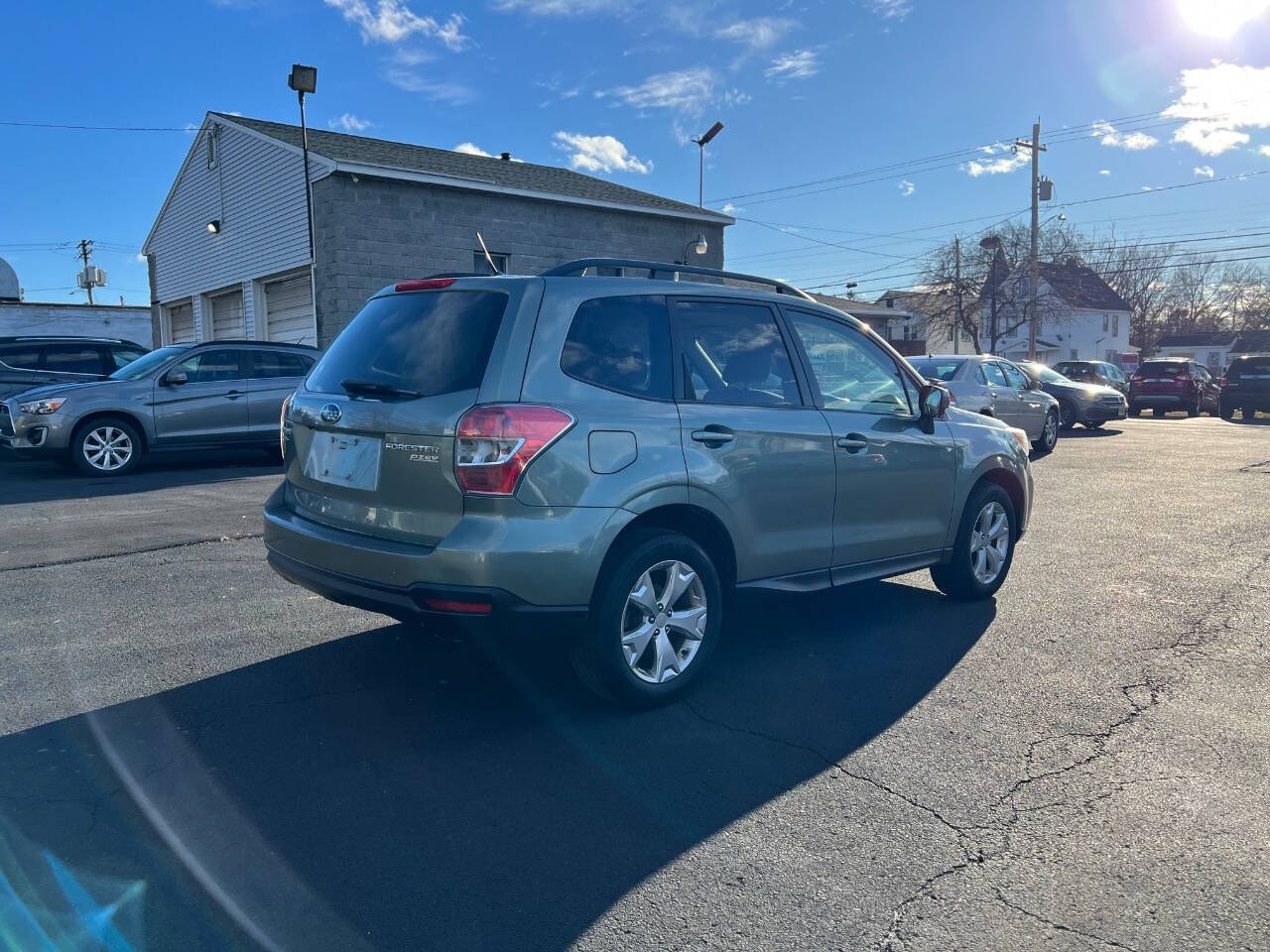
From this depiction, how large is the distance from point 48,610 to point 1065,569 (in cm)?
646

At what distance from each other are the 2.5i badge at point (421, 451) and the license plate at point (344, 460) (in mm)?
165

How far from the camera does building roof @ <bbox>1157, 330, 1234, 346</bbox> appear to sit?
78.2m

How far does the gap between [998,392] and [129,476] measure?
40.0ft

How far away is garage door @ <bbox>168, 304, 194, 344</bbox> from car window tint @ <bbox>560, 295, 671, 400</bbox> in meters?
24.9

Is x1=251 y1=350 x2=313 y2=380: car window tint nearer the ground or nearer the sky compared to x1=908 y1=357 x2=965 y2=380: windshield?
nearer the sky

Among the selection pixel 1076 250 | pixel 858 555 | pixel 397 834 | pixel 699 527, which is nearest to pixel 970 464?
pixel 858 555

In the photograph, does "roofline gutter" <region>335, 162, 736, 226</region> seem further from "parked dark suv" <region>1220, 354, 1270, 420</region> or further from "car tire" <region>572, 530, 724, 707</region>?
"car tire" <region>572, 530, 724, 707</region>

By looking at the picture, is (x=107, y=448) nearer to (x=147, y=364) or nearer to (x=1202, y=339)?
(x=147, y=364)

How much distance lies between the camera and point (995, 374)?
1571cm

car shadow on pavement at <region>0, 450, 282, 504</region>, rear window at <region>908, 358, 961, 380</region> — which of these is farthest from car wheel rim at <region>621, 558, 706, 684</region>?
rear window at <region>908, 358, 961, 380</region>

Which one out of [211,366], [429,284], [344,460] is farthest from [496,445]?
[211,366]

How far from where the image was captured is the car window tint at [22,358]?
13.9 m

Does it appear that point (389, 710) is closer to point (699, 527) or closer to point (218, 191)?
point (699, 527)

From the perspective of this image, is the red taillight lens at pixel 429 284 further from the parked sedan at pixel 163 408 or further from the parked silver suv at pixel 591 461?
the parked sedan at pixel 163 408
